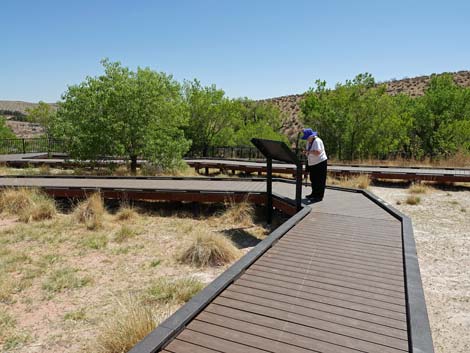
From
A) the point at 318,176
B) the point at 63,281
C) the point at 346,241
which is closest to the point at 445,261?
the point at 346,241

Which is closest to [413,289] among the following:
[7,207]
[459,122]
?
[7,207]

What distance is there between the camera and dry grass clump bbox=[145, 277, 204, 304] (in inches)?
201

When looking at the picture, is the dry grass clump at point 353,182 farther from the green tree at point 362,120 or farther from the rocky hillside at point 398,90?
the rocky hillside at point 398,90

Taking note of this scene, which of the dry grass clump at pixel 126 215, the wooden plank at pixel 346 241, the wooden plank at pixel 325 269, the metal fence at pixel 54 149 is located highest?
the metal fence at pixel 54 149

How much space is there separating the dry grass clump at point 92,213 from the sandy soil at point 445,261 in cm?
719

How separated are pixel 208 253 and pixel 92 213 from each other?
13.8ft

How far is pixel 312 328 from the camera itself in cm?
314

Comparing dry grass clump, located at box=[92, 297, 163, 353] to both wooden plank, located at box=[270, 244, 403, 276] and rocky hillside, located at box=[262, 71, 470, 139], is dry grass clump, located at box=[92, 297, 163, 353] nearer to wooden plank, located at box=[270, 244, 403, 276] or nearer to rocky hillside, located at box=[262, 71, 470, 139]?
wooden plank, located at box=[270, 244, 403, 276]

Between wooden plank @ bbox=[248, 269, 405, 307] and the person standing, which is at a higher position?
the person standing

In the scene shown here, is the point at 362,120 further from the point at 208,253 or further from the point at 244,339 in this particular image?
the point at 244,339

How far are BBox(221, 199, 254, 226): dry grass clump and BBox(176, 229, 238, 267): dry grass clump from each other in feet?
7.99

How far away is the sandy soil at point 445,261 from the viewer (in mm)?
4312

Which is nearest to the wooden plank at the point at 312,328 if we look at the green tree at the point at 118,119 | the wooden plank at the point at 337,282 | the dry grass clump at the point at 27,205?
the wooden plank at the point at 337,282

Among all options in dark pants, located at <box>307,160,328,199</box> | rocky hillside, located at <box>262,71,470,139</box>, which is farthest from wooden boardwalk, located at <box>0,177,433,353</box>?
rocky hillside, located at <box>262,71,470,139</box>
